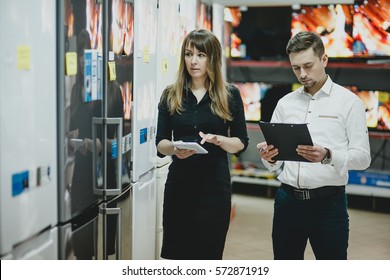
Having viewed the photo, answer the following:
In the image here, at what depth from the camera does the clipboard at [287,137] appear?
278 cm

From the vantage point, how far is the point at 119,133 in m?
3.25

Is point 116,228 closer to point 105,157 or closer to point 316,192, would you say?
point 105,157

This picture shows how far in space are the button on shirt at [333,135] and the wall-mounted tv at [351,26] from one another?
404 cm

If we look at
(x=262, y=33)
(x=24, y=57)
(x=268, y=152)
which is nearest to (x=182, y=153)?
(x=268, y=152)

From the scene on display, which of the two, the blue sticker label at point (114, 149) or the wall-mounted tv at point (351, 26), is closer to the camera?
the blue sticker label at point (114, 149)

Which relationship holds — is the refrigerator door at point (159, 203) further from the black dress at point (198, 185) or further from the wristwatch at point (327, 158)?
the wristwatch at point (327, 158)

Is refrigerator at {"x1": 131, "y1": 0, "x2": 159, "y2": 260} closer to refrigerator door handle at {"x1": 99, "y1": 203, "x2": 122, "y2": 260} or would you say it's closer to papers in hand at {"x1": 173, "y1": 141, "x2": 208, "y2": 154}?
refrigerator door handle at {"x1": 99, "y1": 203, "x2": 122, "y2": 260}

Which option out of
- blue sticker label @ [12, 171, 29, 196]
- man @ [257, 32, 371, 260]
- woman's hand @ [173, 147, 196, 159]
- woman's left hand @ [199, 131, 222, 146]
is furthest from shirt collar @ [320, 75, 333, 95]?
blue sticker label @ [12, 171, 29, 196]

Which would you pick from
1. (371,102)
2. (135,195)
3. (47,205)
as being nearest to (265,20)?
(371,102)

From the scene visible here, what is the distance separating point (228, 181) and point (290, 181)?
1.16 ft

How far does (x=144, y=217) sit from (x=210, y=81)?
46.8 inches

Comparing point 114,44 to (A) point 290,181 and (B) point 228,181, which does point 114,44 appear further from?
(A) point 290,181

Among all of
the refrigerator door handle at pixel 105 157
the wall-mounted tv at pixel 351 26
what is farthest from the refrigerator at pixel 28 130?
the wall-mounted tv at pixel 351 26

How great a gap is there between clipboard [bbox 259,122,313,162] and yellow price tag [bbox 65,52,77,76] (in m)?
0.89
